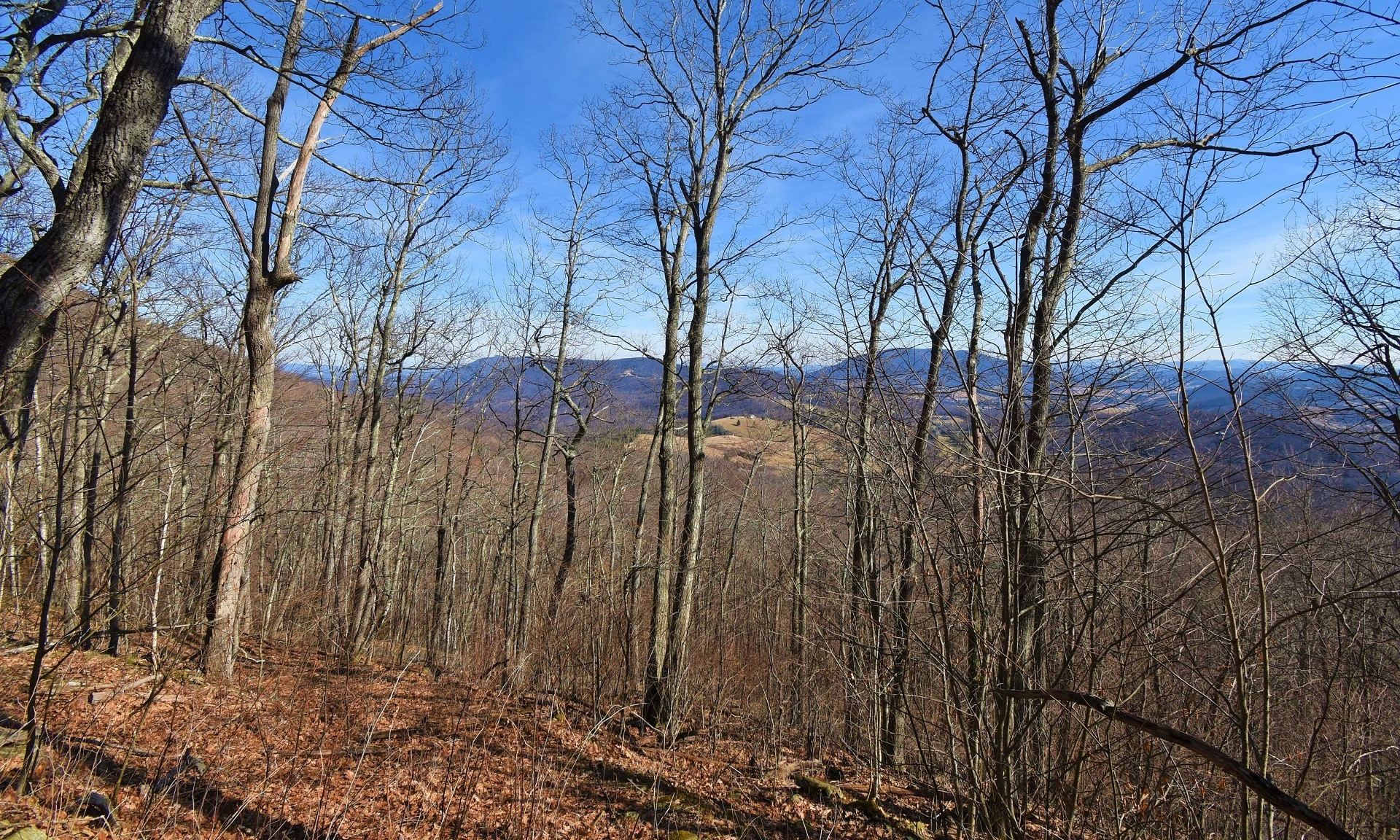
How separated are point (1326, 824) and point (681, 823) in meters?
4.71

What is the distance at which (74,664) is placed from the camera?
6.46 meters

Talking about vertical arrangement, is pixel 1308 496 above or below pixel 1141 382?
below

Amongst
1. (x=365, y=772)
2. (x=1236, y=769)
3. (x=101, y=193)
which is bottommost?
(x=365, y=772)

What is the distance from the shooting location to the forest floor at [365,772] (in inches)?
149

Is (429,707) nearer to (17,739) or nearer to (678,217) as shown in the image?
(17,739)

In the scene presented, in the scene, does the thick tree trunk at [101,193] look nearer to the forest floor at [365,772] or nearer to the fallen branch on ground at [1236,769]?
the forest floor at [365,772]

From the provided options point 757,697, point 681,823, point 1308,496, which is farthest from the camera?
point 757,697

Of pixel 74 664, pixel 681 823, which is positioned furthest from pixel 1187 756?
pixel 74 664

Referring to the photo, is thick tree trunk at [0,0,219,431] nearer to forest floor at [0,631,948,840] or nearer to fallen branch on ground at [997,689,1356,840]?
forest floor at [0,631,948,840]

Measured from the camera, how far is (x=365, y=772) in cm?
528

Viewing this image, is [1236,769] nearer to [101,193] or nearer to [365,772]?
[101,193]

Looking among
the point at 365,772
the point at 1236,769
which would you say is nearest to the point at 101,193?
the point at 365,772

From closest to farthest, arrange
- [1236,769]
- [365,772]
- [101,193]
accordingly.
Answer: [1236,769], [101,193], [365,772]

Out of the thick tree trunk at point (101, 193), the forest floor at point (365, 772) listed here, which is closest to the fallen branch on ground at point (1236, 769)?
the forest floor at point (365, 772)
